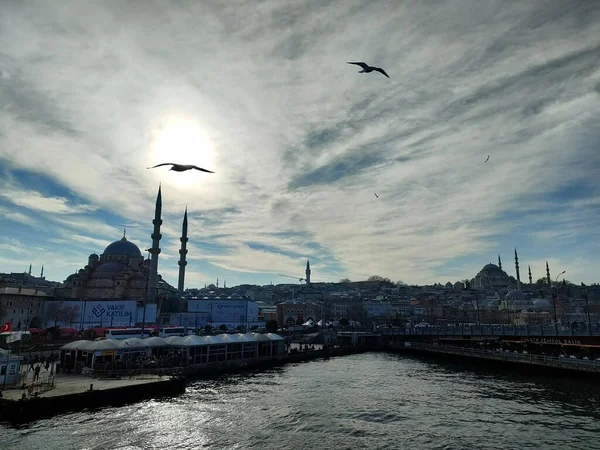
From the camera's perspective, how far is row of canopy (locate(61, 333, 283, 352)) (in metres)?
37.9

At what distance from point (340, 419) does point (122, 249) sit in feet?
352

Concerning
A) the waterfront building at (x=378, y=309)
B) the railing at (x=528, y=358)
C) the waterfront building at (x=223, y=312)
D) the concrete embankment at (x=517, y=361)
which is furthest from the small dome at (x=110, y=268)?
the waterfront building at (x=378, y=309)

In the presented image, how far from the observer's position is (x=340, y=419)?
27.2 meters

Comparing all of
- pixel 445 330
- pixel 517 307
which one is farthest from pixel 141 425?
pixel 517 307

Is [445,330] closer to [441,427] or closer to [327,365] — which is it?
[327,365]

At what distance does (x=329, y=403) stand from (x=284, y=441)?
10.1 metres

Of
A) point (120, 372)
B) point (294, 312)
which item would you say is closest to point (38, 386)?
point (120, 372)

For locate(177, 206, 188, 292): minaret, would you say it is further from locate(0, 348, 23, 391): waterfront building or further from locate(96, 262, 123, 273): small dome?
locate(0, 348, 23, 391): waterfront building

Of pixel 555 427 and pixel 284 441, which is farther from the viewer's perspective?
pixel 555 427

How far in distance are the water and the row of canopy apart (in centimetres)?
711

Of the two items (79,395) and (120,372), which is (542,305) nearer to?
(120,372)

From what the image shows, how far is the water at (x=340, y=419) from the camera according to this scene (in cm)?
2230

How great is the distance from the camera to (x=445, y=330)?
78750 mm

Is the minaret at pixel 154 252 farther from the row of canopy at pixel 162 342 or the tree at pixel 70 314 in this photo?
the row of canopy at pixel 162 342
